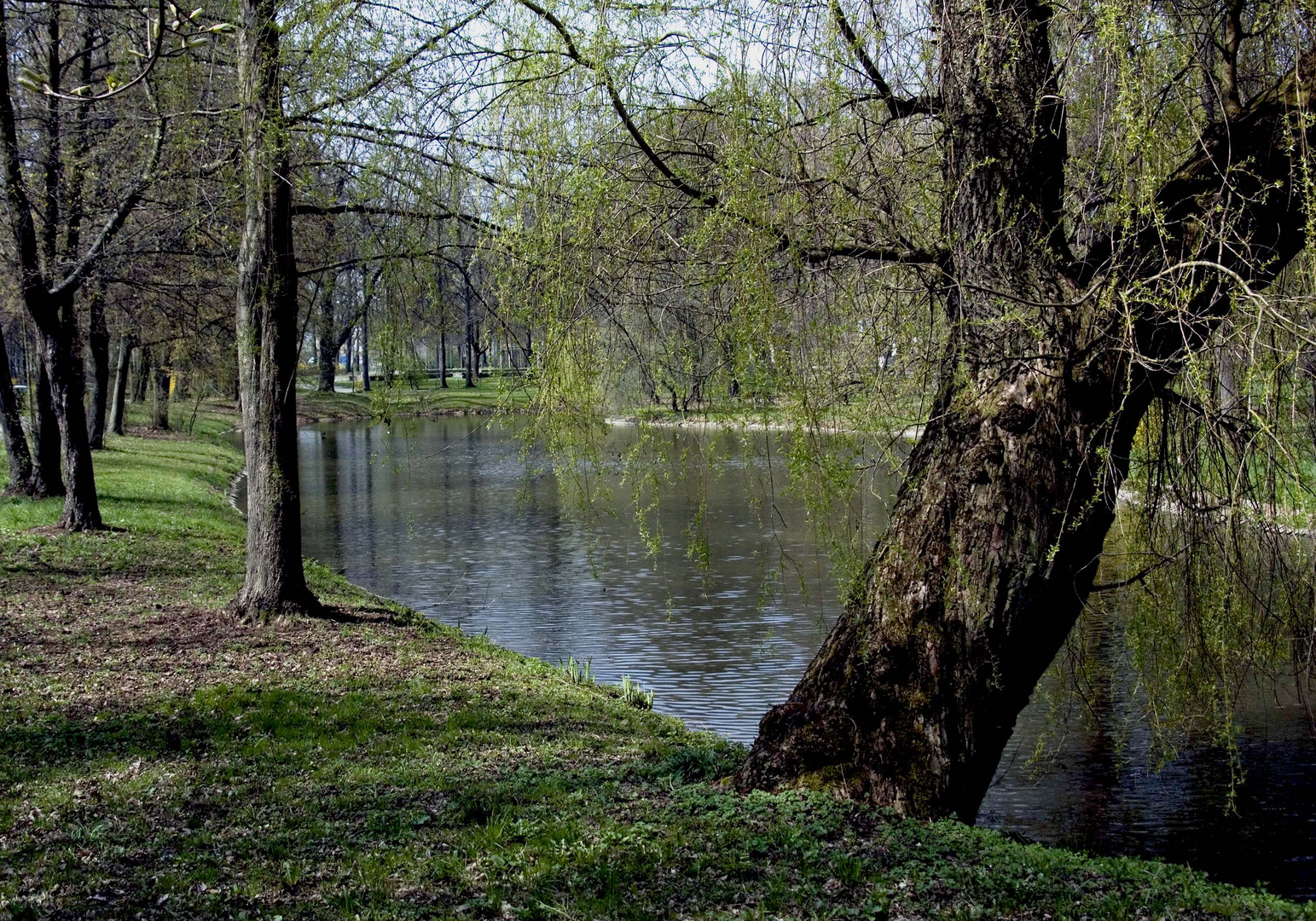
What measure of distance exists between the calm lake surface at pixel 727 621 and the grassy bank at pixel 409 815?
4.02 ft

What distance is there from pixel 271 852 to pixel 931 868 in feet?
9.04

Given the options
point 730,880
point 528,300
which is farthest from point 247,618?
point 730,880

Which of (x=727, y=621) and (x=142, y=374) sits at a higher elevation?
(x=142, y=374)

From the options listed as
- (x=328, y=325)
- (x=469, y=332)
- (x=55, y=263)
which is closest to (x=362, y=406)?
(x=328, y=325)

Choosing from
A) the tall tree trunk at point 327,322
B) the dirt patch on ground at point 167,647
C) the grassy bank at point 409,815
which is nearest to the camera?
the grassy bank at point 409,815

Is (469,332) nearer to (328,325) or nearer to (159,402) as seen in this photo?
(328,325)

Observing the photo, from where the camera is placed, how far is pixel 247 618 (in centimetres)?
980

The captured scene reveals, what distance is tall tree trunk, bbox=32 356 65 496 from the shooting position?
15.9 metres

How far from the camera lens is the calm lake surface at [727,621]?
7219 millimetres

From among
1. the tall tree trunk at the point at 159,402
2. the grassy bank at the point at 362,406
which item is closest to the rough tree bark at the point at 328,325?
the grassy bank at the point at 362,406

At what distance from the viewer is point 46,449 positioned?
16469 millimetres

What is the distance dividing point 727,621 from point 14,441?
11.0m

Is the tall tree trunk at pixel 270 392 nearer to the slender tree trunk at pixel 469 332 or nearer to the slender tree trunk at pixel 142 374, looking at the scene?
the slender tree trunk at pixel 469 332

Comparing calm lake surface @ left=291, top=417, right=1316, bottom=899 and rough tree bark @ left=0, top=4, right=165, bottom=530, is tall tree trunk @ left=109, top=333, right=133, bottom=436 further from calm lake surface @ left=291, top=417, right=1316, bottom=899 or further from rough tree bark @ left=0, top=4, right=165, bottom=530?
rough tree bark @ left=0, top=4, right=165, bottom=530
